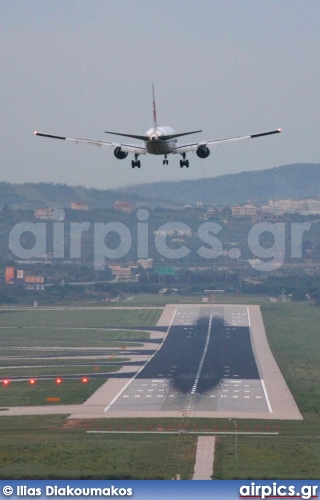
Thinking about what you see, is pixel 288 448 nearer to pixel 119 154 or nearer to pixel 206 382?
pixel 119 154

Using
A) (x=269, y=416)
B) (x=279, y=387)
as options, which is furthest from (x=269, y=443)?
(x=279, y=387)

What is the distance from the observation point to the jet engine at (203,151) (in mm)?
92856

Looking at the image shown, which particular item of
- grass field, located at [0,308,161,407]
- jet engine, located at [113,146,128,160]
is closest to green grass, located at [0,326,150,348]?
grass field, located at [0,308,161,407]

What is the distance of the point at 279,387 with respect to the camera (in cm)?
13925

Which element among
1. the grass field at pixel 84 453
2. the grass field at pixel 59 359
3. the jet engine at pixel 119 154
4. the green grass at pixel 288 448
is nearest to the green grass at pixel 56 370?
the grass field at pixel 59 359

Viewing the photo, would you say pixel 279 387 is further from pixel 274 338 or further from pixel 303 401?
pixel 274 338

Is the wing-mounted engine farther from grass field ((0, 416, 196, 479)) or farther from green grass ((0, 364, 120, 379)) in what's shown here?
green grass ((0, 364, 120, 379))

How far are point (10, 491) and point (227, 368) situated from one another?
87.8m

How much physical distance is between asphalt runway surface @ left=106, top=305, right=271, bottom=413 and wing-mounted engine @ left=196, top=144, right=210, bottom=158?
1424 inches

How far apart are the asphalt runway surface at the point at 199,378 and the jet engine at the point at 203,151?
36160 mm

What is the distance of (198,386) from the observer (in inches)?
5433

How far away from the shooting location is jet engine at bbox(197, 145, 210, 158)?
9286cm

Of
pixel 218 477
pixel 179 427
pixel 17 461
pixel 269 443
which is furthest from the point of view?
pixel 179 427

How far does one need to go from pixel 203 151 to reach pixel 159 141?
4.33m
